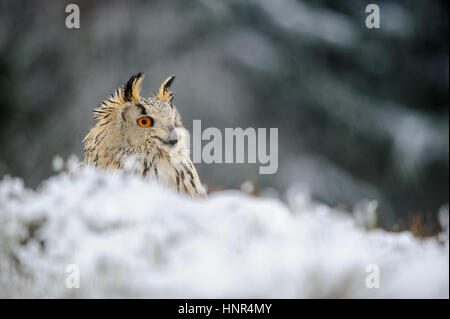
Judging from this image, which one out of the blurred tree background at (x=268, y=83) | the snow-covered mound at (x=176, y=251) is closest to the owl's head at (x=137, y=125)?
the snow-covered mound at (x=176, y=251)

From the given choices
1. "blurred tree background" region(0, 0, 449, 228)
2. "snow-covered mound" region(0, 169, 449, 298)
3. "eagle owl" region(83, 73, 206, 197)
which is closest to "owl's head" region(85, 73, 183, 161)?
"eagle owl" region(83, 73, 206, 197)

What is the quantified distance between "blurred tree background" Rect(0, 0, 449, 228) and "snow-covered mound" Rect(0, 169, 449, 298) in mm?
2319

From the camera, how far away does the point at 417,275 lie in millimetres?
1647

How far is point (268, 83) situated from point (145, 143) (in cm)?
283

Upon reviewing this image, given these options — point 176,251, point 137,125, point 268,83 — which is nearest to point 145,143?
point 137,125

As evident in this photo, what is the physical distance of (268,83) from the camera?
477 centimetres

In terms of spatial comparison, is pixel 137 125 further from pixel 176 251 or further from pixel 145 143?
pixel 176 251

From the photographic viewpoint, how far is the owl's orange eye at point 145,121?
214cm

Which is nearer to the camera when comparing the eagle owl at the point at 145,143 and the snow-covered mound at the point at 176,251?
the snow-covered mound at the point at 176,251

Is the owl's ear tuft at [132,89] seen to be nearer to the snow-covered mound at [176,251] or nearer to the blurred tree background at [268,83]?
the snow-covered mound at [176,251]

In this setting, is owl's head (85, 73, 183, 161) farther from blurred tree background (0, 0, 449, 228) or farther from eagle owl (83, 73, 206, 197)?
blurred tree background (0, 0, 449, 228)

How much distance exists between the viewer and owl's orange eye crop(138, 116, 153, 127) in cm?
214

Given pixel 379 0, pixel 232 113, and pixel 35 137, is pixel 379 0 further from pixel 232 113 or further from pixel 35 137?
pixel 35 137

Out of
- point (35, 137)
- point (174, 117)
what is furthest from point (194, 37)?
point (174, 117)
